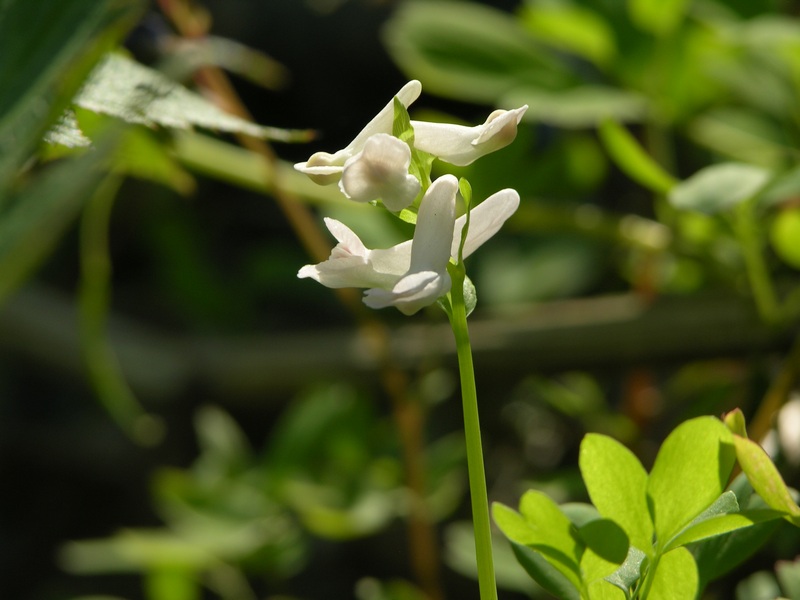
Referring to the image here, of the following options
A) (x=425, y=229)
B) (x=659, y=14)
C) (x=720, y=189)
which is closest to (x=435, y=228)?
(x=425, y=229)

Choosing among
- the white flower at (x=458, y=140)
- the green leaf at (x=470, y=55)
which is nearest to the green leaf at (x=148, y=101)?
the white flower at (x=458, y=140)

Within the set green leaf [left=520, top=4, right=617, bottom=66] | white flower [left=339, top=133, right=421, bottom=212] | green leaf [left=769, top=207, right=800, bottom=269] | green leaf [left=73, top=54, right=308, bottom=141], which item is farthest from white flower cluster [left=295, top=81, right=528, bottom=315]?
green leaf [left=520, top=4, right=617, bottom=66]

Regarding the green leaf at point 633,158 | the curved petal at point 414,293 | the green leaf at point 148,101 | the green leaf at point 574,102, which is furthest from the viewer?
the green leaf at point 574,102

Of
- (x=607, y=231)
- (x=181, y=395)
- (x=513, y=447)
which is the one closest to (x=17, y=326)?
(x=181, y=395)

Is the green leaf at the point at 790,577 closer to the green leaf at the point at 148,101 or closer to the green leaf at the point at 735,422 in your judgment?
the green leaf at the point at 735,422

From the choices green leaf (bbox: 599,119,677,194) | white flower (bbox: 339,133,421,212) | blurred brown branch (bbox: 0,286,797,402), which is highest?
white flower (bbox: 339,133,421,212)

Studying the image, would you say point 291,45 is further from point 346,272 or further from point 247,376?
point 346,272

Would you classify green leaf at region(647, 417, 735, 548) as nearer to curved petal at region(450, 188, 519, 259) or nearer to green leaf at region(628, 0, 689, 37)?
curved petal at region(450, 188, 519, 259)
